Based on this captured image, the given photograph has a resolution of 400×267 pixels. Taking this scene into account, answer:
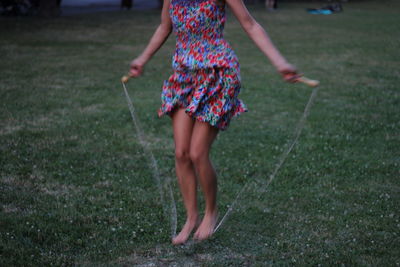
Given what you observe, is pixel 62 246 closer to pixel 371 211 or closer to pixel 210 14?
pixel 210 14

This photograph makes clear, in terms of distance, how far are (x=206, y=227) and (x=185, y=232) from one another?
0.56 ft

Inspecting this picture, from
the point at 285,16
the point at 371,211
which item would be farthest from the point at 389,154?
the point at 285,16

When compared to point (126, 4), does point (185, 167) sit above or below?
above

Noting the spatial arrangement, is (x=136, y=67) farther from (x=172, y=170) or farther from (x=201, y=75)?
(x=172, y=170)

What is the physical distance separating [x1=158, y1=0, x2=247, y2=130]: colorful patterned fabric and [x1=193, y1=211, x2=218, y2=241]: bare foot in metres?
0.76

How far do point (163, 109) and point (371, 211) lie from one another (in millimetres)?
2070

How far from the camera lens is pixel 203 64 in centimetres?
380

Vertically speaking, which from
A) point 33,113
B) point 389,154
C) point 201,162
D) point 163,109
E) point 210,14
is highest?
point 210,14

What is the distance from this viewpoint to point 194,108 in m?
3.81

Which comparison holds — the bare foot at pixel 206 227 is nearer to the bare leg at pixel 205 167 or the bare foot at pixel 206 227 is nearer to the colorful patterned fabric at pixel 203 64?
the bare leg at pixel 205 167

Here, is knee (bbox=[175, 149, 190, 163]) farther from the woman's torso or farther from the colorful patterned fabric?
the woman's torso

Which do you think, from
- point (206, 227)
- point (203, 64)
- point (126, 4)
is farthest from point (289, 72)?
point (126, 4)

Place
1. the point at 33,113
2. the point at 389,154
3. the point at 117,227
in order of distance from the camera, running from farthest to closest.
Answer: the point at 33,113 → the point at 389,154 → the point at 117,227

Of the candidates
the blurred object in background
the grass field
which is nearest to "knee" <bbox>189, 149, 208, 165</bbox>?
the grass field
